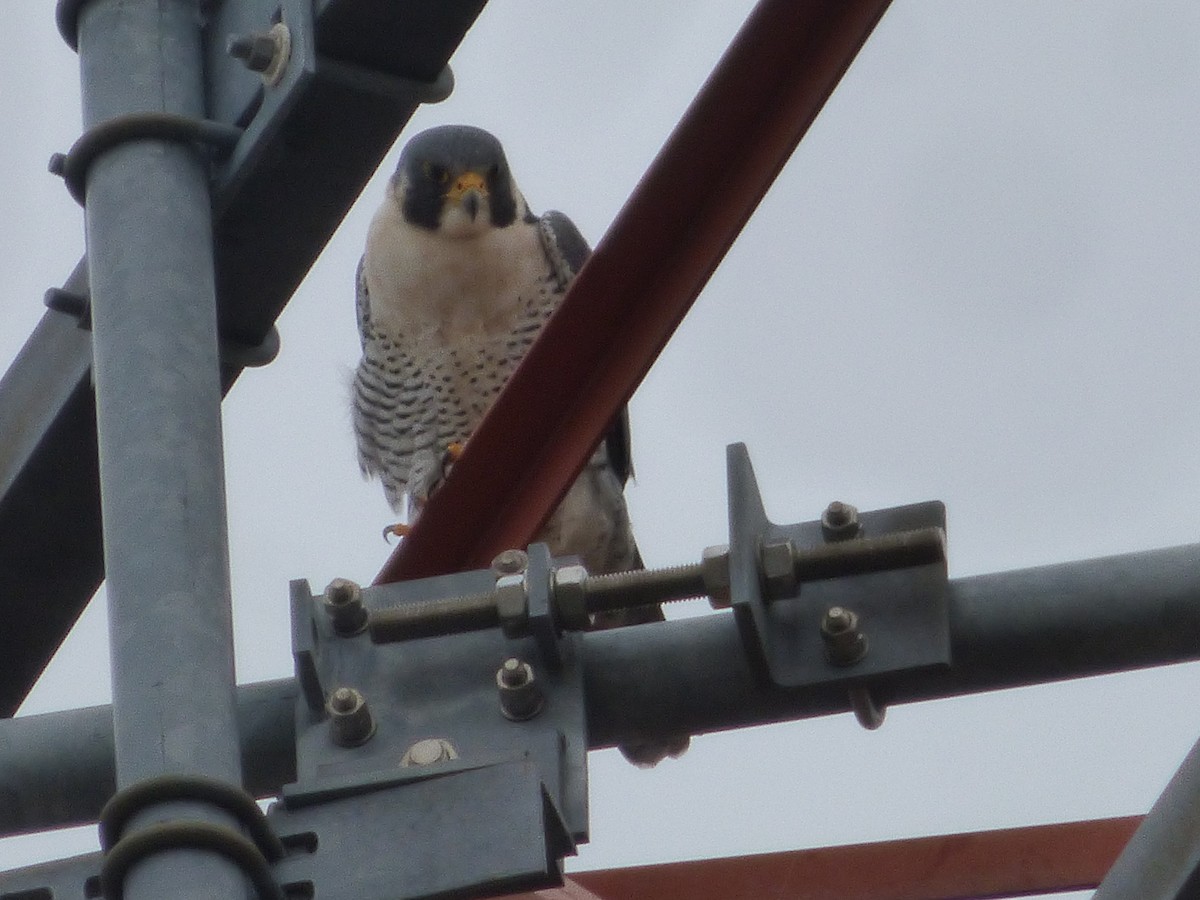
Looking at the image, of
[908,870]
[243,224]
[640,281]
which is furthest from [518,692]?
[908,870]

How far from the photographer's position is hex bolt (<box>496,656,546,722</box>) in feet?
7.19

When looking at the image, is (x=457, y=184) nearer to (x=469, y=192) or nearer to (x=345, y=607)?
(x=469, y=192)

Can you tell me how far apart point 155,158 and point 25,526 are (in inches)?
22.4

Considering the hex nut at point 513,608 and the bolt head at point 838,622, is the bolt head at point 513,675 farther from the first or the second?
the bolt head at point 838,622

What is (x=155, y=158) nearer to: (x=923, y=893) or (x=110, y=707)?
(x=110, y=707)

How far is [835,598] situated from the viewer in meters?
2.21

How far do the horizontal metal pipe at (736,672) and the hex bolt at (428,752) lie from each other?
136 millimetres

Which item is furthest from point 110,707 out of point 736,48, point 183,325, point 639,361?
point 736,48

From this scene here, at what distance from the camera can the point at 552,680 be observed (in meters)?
2.22

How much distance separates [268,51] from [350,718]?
2.54 feet

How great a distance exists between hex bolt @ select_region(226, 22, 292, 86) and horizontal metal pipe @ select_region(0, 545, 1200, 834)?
2.22 ft

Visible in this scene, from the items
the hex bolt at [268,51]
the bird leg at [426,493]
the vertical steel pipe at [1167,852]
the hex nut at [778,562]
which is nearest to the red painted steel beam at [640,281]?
the hex bolt at [268,51]

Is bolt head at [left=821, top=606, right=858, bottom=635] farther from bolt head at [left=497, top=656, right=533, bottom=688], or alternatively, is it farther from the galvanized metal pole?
the galvanized metal pole

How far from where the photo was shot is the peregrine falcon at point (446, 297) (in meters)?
6.79
